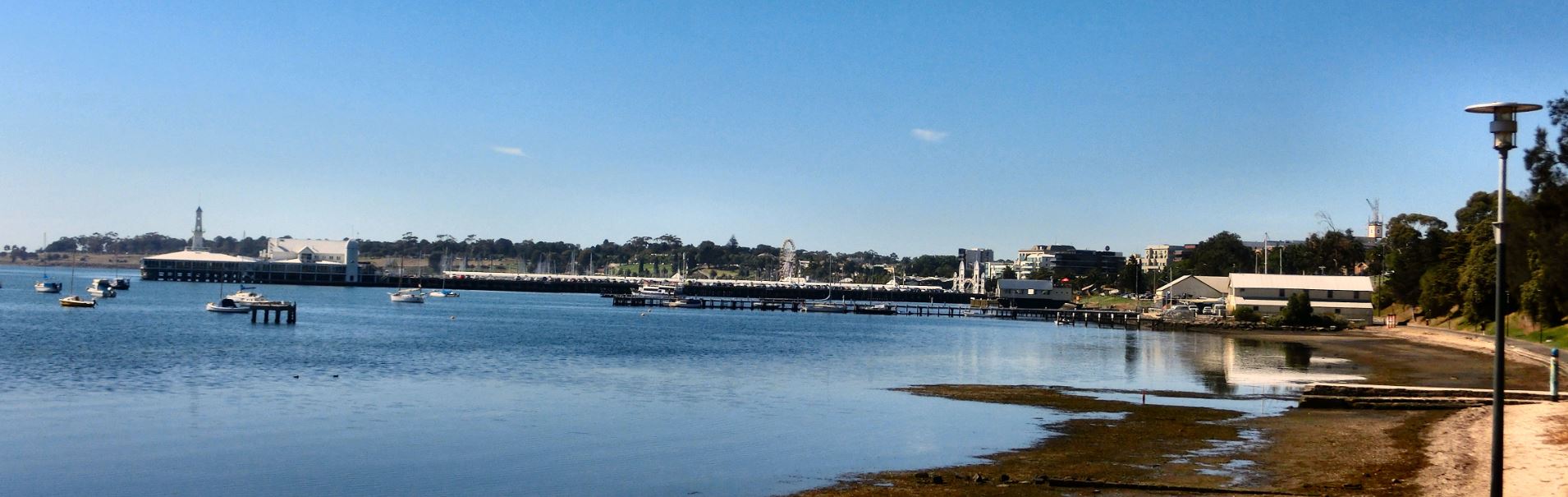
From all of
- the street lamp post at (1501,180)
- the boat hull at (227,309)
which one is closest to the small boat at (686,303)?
the boat hull at (227,309)

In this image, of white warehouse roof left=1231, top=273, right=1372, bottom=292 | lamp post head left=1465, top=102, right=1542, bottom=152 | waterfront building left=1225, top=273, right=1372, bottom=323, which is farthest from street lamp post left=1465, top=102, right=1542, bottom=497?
white warehouse roof left=1231, top=273, right=1372, bottom=292

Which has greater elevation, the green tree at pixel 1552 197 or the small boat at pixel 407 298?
the green tree at pixel 1552 197

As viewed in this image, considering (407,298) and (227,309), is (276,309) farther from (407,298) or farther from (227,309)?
(407,298)

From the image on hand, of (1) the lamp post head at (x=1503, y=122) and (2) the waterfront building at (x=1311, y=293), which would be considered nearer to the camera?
(1) the lamp post head at (x=1503, y=122)

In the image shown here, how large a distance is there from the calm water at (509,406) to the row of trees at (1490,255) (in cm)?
903

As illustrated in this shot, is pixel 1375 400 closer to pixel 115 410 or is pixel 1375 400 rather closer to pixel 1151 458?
pixel 1151 458

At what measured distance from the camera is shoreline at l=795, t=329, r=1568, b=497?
19547 mm

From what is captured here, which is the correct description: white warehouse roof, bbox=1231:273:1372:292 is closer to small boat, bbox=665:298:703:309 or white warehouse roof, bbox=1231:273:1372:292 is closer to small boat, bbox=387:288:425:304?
small boat, bbox=665:298:703:309

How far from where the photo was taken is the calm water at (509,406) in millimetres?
22234

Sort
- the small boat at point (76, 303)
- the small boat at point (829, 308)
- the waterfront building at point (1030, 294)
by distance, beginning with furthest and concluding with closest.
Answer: the waterfront building at point (1030, 294) < the small boat at point (829, 308) < the small boat at point (76, 303)

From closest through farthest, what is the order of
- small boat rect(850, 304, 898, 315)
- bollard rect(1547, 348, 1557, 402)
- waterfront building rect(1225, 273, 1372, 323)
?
bollard rect(1547, 348, 1557, 402)
waterfront building rect(1225, 273, 1372, 323)
small boat rect(850, 304, 898, 315)

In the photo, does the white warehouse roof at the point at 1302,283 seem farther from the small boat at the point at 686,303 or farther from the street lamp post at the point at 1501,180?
the street lamp post at the point at 1501,180

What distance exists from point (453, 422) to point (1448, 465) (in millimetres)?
21593

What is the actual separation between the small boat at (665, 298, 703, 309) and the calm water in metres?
79.3
